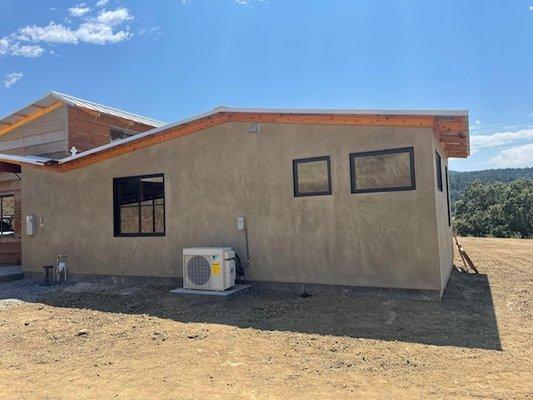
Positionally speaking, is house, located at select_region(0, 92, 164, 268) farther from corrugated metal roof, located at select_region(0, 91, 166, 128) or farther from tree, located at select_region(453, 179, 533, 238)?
tree, located at select_region(453, 179, 533, 238)

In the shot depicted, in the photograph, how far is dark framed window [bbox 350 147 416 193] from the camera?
6398mm

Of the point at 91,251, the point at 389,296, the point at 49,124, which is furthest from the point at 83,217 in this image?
the point at 389,296

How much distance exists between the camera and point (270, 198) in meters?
7.50

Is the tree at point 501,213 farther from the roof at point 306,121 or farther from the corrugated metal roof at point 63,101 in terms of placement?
the corrugated metal roof at point 63,101

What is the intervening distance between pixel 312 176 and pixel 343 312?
243 centimetres

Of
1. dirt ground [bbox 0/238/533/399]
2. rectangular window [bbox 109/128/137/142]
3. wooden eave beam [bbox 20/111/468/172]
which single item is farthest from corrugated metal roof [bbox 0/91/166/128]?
dirt ground [bbox 0/238/533/399]

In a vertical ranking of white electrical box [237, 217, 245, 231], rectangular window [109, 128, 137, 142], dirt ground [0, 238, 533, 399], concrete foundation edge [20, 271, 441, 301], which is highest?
rectangular window [109, 128, 137, 142]

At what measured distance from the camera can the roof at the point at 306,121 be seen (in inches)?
245

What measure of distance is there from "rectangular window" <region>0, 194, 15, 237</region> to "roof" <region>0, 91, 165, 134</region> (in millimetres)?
2298

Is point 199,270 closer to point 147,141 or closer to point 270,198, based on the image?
point 270,198

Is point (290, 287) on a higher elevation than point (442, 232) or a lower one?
lower

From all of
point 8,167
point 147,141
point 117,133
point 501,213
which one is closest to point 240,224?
point 147,141

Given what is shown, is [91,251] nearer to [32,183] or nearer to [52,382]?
[32,183]

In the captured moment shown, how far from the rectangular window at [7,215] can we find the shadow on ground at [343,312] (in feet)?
19.4
